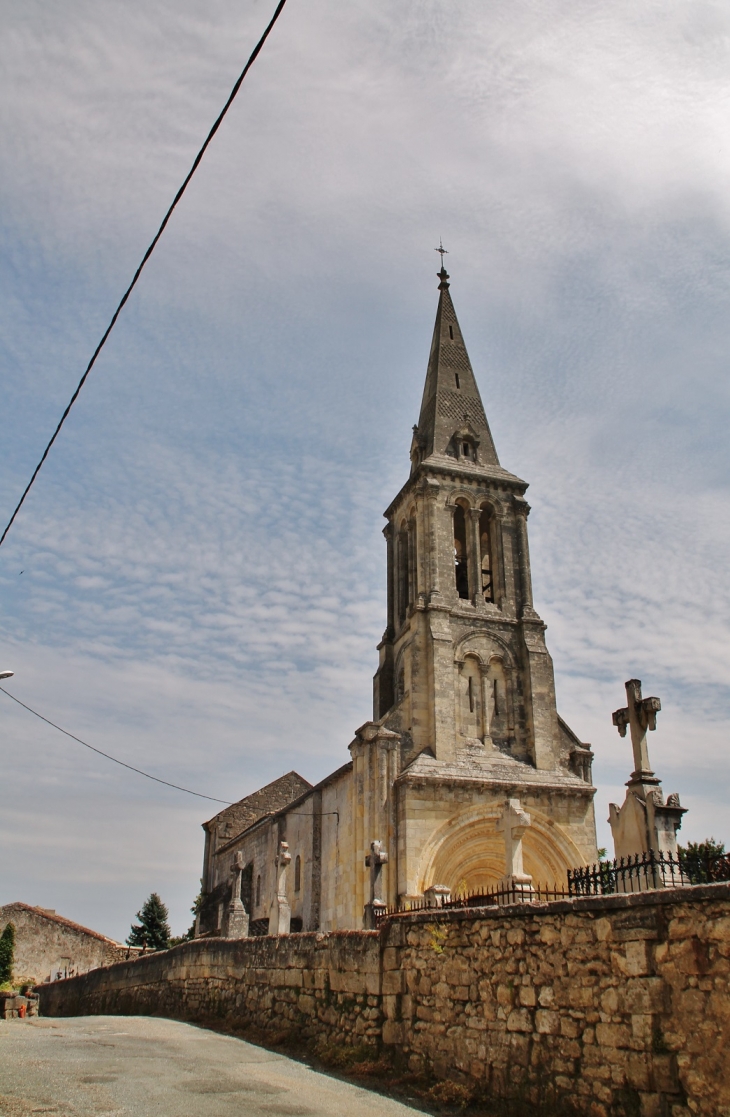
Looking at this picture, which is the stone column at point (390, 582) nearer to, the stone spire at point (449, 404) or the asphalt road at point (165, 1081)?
the stone spire at point (449, 404)

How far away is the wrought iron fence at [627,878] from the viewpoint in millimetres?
6665

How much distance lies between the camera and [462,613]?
960 inches

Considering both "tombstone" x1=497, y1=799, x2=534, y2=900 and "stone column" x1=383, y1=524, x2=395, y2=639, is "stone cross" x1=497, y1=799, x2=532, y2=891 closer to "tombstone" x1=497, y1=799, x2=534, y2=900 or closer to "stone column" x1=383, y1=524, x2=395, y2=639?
"tombstone" x1=497, y1=799, x2=534, y2=900

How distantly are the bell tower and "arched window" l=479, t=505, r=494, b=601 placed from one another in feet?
0.11

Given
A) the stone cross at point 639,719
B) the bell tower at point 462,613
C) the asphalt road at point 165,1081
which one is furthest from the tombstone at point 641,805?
the bell tower at point 462,613

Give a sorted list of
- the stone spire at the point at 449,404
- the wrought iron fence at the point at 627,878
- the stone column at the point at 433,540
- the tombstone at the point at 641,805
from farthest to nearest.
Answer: the stone spire at the point at 449,404 < the stone column at the point at 433,540 < the tombstone at the point at 641,805 < the wrought iron fence at the point at 627,878

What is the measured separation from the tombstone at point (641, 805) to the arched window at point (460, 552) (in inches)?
483

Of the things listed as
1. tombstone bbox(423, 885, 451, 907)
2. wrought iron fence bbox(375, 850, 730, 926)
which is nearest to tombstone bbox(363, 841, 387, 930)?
wrought iron fence bbox(375, 850, 730, 926)

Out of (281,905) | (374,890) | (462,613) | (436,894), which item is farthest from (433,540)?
(374,890)

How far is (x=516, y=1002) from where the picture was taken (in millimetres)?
6805

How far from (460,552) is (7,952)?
24821 millimetres

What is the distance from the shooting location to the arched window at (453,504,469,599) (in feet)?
84.2

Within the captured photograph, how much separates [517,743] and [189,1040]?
14.2 meters

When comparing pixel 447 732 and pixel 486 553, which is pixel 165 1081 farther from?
pixel 486 553
